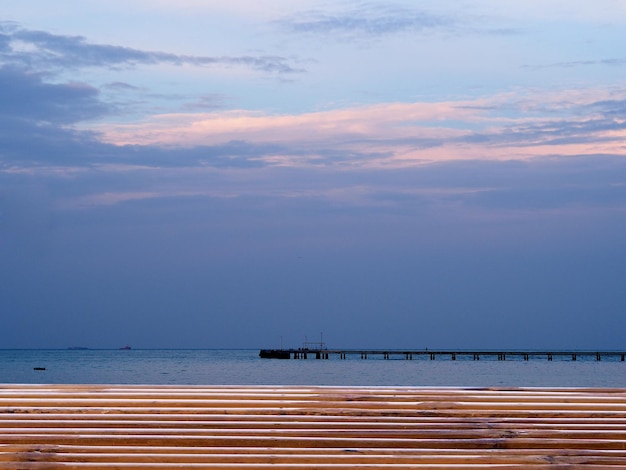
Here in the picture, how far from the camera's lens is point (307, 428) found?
4.75 meters

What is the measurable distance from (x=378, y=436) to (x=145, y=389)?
4.66ft

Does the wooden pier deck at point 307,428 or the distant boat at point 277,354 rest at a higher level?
the wooden pier deck at point 307,428

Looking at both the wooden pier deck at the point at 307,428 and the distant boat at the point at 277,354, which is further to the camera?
the distant boat at the point at 277,354

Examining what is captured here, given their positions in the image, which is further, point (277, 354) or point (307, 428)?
point (277, 354)

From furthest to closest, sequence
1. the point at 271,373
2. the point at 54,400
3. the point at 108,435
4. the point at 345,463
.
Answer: the point at 271,373 → the point at 54,400 → the point at 108,435 → the point at 345,463

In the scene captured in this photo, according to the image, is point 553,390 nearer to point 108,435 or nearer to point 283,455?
point 283,455

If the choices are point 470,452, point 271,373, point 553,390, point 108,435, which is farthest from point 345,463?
point 271,373

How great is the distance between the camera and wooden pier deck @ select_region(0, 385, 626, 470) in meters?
4.34

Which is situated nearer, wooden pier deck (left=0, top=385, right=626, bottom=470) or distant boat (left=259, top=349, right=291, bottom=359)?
wooden pier deck (left=0, top=385, right=626, bottom=470)

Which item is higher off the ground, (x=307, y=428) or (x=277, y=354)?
(x=307, y=428)

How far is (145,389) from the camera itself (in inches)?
208

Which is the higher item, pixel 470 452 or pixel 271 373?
pixel 470 452

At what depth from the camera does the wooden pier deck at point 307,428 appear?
14.2ft

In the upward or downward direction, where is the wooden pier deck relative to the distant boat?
upward
